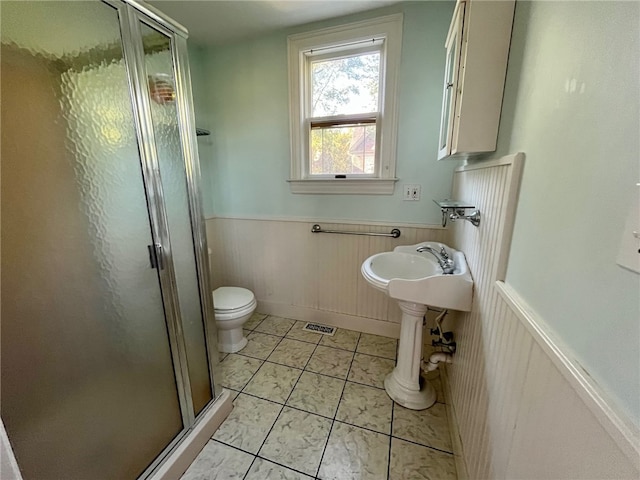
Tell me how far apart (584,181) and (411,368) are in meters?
1.34

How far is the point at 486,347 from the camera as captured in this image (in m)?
0.93

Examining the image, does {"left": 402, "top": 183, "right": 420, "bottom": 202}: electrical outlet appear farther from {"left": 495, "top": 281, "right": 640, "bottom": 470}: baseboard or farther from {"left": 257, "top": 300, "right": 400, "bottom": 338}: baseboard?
{"left": 495, "top": 281, "right": 640, "bottom": 470}: baseboard

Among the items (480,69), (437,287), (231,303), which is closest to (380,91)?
(480,69)

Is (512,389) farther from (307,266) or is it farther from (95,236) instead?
(307,266)

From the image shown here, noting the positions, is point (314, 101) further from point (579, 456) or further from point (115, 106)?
point (579, 456)

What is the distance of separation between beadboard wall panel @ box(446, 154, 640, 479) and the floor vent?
1061mm

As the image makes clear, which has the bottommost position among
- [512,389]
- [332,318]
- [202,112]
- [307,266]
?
[332,318]

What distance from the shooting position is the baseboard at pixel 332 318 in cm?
210

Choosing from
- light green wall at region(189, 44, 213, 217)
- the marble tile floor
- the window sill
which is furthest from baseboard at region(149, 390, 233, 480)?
the window sill

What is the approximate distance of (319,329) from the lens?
224cm

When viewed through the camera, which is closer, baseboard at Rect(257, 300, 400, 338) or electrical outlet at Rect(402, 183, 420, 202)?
electrical outlet at Rect(402, 183, 420, 202)

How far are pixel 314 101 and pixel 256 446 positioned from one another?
7.25 feet

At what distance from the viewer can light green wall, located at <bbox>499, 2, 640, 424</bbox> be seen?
0.39 meters

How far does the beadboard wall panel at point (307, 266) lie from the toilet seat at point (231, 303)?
402 mm
